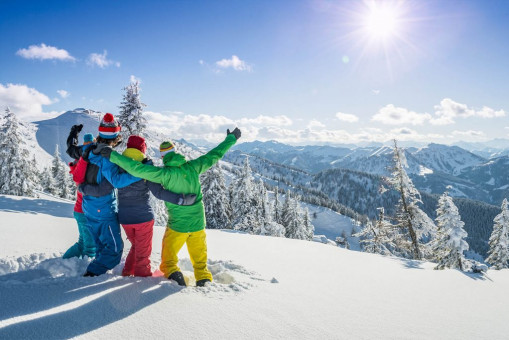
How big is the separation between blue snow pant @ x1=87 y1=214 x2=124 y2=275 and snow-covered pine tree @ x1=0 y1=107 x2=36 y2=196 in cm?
3265

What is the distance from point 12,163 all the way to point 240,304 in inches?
1434

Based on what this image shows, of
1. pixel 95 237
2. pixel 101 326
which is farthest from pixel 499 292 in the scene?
pixel 95 237

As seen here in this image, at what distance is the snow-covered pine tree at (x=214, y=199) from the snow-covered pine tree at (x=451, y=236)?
20.9 meters

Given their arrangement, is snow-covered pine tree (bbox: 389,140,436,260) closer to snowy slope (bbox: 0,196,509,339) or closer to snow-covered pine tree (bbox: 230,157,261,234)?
snow-covered pine tree (bbox: 230,157,261,234)

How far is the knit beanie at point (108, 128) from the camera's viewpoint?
429 cm

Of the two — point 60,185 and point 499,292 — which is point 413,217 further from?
point 60,185

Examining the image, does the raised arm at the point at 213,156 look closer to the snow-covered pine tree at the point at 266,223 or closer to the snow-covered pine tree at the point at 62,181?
the snow-covered pine tree at the point at 266,223

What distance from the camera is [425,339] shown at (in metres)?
2.74

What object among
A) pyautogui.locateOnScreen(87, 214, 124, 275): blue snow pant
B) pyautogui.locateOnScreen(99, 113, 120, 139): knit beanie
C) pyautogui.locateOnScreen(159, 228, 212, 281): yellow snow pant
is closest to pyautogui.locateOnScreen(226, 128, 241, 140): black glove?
pyautogui.locateOnScreen(159, 228, 212, 281): yellow snow pant

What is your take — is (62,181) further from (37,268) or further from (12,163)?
(37,268)

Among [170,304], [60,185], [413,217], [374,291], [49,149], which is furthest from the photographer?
[49,149]

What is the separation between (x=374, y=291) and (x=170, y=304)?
3.47 metres

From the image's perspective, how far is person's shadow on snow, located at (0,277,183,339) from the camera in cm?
218

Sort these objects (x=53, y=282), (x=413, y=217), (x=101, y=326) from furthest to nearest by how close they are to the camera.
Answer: (x=413, y=217) → (x=53, y=282) → (x=101, y=326)
